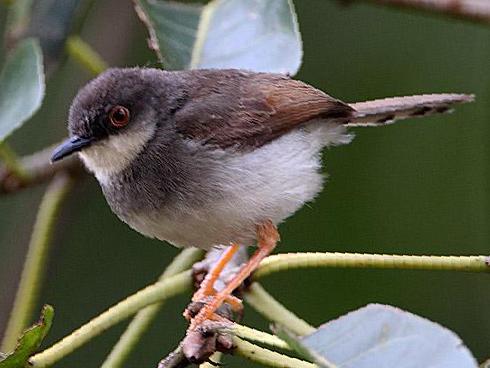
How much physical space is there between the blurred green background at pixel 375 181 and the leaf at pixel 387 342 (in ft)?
8.07

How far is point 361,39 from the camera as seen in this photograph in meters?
4.79

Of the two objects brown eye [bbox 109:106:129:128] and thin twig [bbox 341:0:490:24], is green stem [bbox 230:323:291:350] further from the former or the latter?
thin twig [bbox 341:0:490:24]

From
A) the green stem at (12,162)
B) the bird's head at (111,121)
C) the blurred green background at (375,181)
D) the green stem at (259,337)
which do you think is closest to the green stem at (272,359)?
the green stem at (259,337)

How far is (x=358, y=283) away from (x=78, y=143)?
1821 millimetres

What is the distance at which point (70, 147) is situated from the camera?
3.10 m

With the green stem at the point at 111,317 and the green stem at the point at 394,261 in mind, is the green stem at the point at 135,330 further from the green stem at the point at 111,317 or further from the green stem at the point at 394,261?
the green stem at the point at 394,261

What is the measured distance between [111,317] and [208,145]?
93 cm

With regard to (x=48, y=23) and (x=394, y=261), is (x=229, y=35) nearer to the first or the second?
(x=48, y=23)

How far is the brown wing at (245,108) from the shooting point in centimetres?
316

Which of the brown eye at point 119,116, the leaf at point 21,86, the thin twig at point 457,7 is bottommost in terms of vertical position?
the brown eye at point 119,116

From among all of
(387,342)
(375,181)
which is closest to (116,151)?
(387,342)

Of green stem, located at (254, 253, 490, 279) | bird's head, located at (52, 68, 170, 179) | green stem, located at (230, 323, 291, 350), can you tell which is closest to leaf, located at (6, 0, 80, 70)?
bird's head, located at (52, 68, 170, 179)

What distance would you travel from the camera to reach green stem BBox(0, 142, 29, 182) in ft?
10.6

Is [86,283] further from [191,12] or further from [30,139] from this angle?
[191,12]
